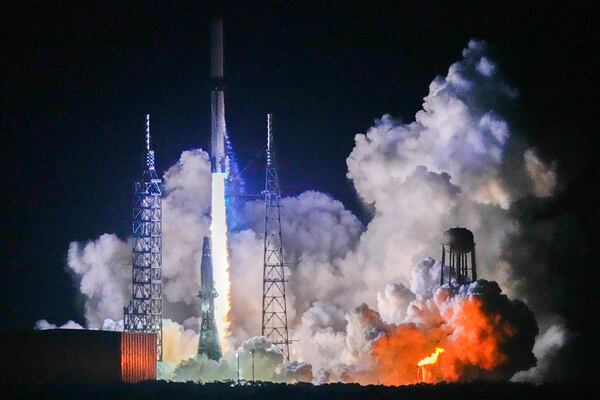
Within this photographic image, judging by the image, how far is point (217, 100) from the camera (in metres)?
110

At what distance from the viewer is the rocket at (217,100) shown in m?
109

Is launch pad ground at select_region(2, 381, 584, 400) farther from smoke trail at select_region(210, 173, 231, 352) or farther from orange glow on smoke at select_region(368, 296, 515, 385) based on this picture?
smoke trail at select_region(210, 173, 231, 352)

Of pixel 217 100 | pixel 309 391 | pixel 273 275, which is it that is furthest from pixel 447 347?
pixel 217 100

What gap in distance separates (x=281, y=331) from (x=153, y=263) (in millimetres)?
10709

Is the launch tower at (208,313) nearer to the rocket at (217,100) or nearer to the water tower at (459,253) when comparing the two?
the rocket at (217,100)

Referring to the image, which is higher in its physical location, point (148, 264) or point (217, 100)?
point (217, 100)

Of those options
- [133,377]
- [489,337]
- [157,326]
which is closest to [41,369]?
[133,377]

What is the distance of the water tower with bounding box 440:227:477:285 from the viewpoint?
326 feet

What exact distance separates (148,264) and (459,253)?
76.0 feet

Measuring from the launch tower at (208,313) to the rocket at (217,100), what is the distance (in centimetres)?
559

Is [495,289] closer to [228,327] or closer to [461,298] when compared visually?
[461,298]

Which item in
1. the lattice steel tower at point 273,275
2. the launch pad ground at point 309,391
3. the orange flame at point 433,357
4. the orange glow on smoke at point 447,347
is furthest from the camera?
the lattice steel tower at point 273,275

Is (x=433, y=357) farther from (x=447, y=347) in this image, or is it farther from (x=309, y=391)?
(x=309, y=391)

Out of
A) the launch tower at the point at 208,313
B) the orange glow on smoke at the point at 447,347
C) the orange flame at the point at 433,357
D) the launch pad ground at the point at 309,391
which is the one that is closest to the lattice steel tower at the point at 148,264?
the launch tower at the point at 208,313
